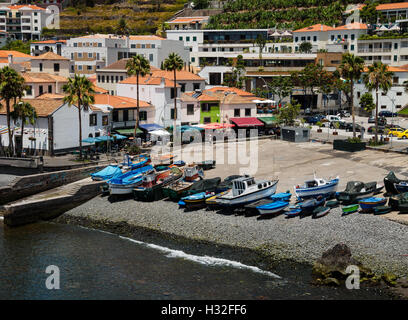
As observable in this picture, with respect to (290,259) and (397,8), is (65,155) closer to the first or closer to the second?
(290,259)

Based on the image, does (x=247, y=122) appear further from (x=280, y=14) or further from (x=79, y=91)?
(x=280, y=14)

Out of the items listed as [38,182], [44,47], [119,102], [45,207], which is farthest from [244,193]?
[44,47]

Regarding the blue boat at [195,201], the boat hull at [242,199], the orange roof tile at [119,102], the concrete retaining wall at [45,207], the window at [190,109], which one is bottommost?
the concrete retaining wall at [45,207]

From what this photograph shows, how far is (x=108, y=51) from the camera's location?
127 metres

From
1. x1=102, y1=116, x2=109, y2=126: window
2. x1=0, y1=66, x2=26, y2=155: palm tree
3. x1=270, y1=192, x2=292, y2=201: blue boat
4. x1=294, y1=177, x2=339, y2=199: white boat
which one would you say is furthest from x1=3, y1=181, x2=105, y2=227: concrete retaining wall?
x1=294, y1=177, x2=339, y2=199: white boat

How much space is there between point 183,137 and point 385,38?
62.8 m

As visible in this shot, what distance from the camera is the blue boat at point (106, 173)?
2482 inches

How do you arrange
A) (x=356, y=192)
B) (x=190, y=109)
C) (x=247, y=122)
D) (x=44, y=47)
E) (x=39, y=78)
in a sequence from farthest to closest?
(x=44, y=47) → (x=39, y=78) → (x=190, y=109) → (x=247, y=122) → (x=356, y=192)

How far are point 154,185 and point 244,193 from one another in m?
11.7

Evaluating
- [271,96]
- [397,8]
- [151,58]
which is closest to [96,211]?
[271,96]

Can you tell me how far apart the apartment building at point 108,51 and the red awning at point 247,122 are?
43.5m

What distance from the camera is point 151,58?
5084 inches

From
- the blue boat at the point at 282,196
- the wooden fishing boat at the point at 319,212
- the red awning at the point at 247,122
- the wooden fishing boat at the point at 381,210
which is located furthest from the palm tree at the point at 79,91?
the wooden fishing boat at the point at 381,210

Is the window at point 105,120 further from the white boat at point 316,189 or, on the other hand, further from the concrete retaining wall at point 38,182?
the white boat at point 316,189
